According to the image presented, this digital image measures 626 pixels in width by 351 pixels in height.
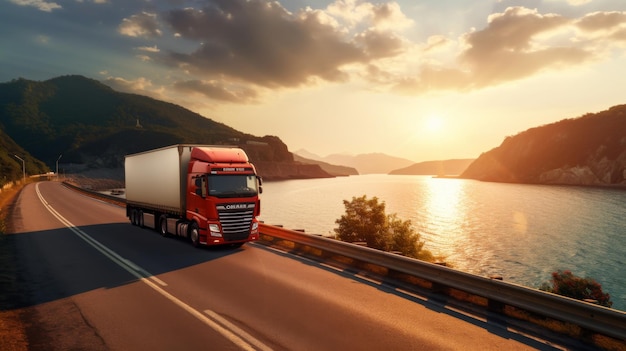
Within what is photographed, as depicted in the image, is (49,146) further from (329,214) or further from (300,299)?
(300,299)

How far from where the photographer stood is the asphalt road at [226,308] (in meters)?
6.05

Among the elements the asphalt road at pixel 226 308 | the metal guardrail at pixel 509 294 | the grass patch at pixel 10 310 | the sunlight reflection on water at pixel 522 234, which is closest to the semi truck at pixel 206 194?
the asphalt road at pixel 226 308

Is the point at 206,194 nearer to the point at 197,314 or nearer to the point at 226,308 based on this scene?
the point at 226,308

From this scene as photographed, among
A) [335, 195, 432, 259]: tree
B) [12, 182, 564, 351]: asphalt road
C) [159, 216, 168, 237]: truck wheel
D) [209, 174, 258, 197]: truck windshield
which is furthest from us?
[335, 195, 432, 259]: tree

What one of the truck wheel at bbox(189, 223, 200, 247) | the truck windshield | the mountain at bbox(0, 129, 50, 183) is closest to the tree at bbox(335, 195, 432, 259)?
the truck windshield

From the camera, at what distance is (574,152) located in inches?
6393

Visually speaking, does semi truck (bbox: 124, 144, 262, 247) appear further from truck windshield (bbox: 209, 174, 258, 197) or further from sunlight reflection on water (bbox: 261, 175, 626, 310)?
sunlight reflection on water (bbox: 261, 175, 626, 310)

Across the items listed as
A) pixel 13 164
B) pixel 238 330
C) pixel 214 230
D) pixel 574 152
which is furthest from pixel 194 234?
pixel 574 152

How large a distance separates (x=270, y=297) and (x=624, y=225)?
232 ft

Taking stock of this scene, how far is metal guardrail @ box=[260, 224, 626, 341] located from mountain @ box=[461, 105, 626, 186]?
539 ft

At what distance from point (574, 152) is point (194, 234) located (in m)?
189

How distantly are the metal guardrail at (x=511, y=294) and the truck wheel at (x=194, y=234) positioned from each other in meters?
5.86

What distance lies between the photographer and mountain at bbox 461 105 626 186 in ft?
477

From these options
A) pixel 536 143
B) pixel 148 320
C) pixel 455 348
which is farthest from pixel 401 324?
pixel 536 143
